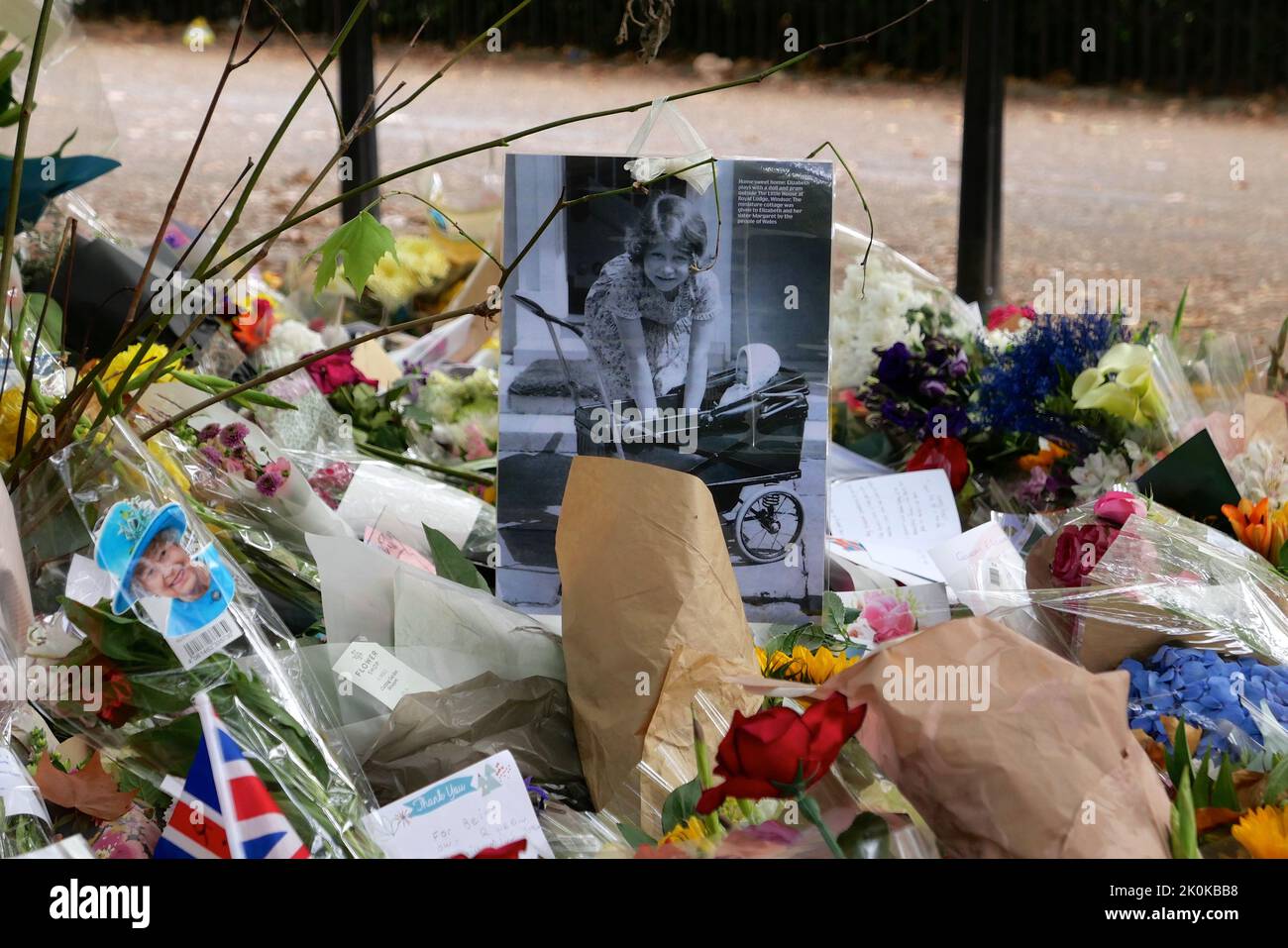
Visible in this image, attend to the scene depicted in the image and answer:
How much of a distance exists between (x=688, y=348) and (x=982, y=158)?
1.91 meters

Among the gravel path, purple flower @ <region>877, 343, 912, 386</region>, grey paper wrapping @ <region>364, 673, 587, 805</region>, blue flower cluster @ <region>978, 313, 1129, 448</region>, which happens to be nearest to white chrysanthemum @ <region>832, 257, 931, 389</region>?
purple flower @ <region>877, 343, 912, 386</region>

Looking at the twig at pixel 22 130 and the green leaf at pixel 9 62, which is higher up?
the green leaf at pixel 9 62

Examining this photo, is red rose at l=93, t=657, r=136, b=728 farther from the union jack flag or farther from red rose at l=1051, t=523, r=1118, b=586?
red rose at l=1051, t=523, r=1118, b=586

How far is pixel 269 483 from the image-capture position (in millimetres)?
1378

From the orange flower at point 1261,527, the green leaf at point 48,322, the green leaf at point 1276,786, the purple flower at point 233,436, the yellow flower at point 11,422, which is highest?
the green leaf at point 48,322

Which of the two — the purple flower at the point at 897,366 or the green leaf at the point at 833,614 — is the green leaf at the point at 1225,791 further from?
the purple flower at the point at 897,366

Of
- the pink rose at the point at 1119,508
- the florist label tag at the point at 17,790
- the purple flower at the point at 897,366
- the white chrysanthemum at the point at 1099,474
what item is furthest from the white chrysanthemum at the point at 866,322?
the florist label tag at the point at 17,790

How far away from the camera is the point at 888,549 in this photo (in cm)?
154

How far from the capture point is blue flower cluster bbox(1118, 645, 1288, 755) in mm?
1021

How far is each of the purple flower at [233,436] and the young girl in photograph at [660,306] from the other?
1.36 ft

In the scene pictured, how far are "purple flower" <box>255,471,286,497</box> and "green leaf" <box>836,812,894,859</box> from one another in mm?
792

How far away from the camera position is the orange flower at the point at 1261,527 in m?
1.32
